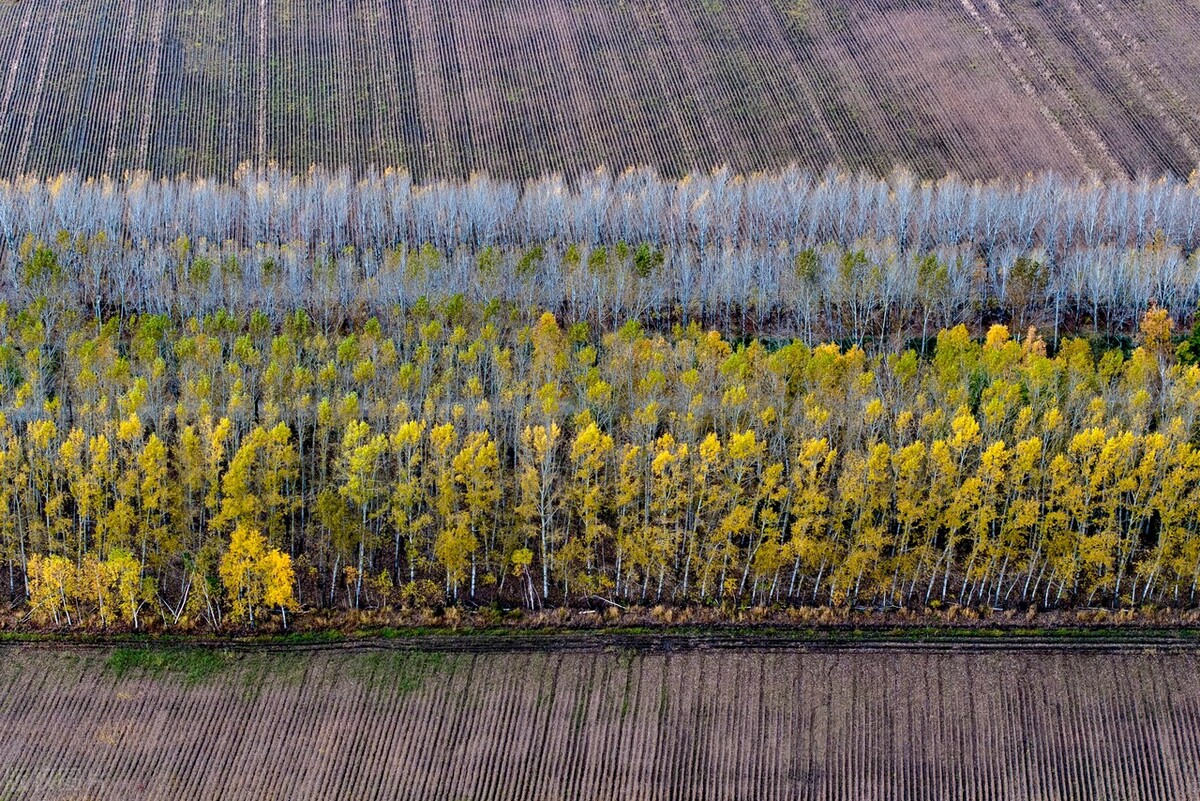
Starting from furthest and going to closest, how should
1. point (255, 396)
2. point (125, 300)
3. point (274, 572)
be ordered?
point (125, 300) < point (255, 396) < point (274, 572)

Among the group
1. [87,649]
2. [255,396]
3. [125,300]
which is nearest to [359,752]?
[87,649]

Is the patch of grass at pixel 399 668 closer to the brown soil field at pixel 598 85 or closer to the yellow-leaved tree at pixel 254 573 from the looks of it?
the yellow-leaved tree at pixel 254 573

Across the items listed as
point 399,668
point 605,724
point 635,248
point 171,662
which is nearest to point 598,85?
point 635,248

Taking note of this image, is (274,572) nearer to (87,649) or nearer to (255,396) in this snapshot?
(87,649)

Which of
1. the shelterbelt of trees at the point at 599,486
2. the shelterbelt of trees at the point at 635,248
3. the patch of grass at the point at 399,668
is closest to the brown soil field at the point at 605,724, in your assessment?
the patch of grass at the point at 399,668

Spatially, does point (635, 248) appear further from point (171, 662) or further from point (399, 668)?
point (171, 662)

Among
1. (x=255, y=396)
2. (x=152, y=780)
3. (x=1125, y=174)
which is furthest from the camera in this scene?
(x=1125, y=174)

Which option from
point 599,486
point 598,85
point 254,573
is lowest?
point 598,85
